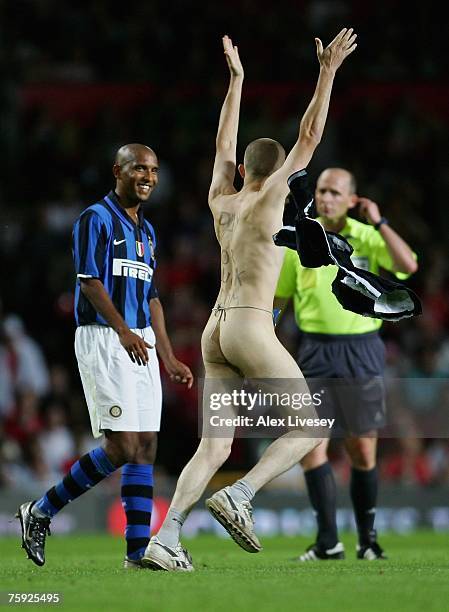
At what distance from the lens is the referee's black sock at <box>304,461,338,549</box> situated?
30.6ft

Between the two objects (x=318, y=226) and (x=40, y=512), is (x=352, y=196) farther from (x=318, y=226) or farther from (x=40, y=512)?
(x=40, y=512)

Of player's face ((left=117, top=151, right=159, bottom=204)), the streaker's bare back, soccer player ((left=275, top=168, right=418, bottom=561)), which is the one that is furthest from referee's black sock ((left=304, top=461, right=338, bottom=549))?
player's face ((left=117, top=151, right=159, bottom=204))

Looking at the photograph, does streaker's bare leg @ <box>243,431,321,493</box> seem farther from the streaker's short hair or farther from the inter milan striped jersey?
the streaker's short hair

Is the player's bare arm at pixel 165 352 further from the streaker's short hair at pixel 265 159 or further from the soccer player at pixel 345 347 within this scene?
the soccer player at pixel 345 347

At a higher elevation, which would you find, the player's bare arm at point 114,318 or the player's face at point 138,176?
the player's face at point 138,176

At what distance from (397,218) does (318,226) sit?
378 inches

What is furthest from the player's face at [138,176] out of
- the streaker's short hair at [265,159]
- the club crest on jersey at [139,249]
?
the streaker's short hair at [265,159]

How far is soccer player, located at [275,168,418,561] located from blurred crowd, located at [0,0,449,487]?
473cm

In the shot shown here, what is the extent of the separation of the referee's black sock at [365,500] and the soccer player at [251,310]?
1974 mm

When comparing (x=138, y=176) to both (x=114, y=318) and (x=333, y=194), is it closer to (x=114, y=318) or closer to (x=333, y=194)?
(x=114, y=318)

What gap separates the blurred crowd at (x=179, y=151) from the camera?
48.1 feet

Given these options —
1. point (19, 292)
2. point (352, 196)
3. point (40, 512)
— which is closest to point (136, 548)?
point (40, 512)

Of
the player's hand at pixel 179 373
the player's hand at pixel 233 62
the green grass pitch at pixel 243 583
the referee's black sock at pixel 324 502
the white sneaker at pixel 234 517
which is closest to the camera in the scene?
the green grass pitch at pixel 243 583

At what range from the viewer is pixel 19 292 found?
16.4m
